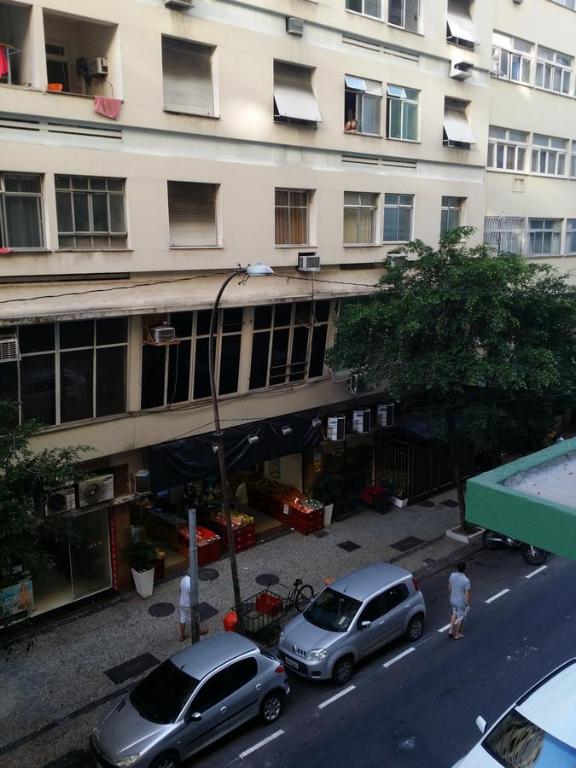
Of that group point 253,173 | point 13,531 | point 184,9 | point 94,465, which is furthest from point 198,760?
point 184,9

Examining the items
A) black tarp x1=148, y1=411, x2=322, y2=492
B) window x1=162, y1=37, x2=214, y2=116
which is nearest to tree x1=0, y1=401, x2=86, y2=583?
black tarp x1=148, y1=411, x2=322, y2=492

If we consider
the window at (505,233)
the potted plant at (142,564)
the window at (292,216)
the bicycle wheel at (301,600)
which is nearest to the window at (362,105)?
the window at (292,216)

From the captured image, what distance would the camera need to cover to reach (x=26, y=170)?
1377 cm

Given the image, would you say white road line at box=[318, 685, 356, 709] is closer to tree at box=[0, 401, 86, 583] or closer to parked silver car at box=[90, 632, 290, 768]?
parked silver car at box=[90, 632, 290, 768]

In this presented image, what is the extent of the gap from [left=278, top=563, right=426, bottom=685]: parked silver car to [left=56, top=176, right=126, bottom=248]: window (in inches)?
357

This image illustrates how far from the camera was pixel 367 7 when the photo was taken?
1984 cm

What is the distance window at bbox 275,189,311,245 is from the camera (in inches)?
736

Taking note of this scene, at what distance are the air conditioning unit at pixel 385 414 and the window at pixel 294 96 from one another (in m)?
8.89

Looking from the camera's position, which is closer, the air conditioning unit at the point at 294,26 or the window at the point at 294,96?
the air conditioning unit at the point at 294,26

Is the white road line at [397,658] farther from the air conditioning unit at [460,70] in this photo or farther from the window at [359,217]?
the air conditioning unit at [460,70]

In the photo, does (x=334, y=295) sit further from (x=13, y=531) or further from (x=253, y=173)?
(x=13, y=531)

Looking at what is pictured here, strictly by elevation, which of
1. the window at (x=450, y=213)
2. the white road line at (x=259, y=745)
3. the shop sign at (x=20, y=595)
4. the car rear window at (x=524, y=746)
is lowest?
the white road line at (x=259, y=745)

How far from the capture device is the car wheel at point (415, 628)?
14.6 metres

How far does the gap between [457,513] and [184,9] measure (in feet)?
54.1
